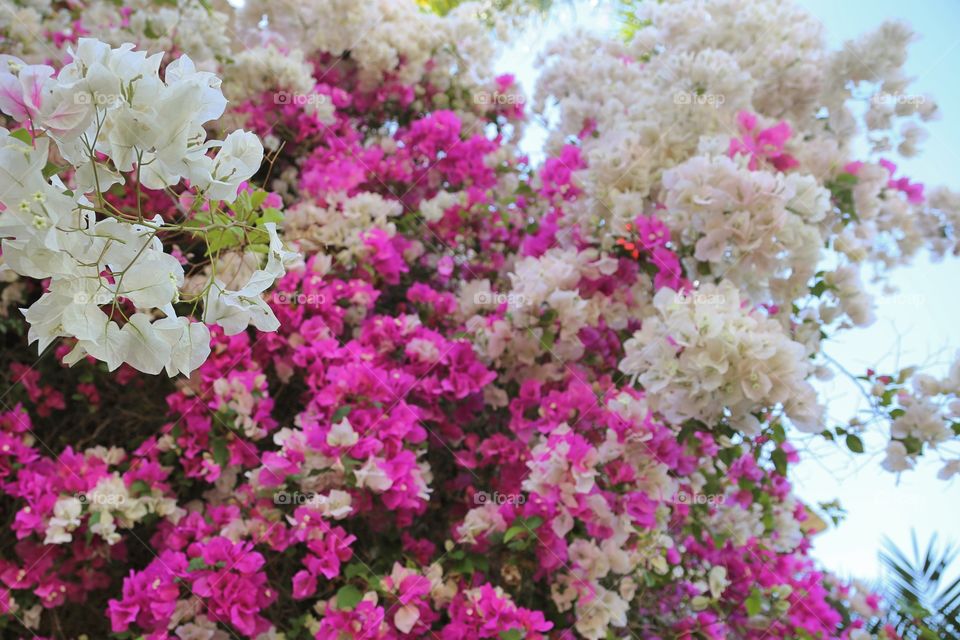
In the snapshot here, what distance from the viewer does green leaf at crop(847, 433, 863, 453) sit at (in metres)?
1.61

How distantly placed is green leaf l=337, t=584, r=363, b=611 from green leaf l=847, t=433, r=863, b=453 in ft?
3.49

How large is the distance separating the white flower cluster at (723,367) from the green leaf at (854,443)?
0.74ft

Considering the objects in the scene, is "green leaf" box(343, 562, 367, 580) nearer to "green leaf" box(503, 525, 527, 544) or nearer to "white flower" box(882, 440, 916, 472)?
"green leaf" box(503, 525, 527, 544)

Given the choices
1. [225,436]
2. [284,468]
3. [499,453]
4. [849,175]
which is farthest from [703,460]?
[225,436]

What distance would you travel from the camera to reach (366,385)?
1634 millimetres

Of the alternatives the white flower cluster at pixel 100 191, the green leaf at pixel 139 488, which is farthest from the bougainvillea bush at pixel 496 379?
the white flower cluster at pixel 100 191

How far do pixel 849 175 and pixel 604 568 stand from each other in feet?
3.92

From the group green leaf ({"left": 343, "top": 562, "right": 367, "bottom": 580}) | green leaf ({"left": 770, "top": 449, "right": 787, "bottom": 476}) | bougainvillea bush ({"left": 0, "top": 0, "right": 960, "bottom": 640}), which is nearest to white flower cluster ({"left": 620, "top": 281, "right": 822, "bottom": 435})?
bougainvillea bush ({"left": 0, "top": 0, "right": 960, "bottom": 640})

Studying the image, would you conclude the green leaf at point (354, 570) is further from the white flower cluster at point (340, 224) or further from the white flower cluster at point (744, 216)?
the white flower cluster at point (744, 216)

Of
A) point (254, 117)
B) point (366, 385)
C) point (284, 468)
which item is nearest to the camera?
point (284, 468)

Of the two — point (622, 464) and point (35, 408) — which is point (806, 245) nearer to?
point (622, 464)

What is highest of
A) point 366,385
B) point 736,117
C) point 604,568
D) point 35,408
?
point 736,117

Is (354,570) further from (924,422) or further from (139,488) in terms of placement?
(924,422)

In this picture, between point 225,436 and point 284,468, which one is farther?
point 225,436
